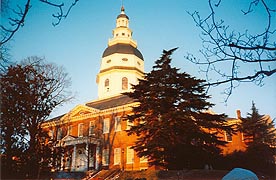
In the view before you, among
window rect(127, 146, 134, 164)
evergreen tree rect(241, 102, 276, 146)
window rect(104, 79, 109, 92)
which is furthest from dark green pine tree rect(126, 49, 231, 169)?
window rect(104, 79, 109, 92)

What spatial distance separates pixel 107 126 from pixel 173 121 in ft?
25.9

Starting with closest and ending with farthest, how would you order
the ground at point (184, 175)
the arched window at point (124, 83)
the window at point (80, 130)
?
the ground at point (184, 175) < the window at point (80, 130) < the arched window at point (124, 83)

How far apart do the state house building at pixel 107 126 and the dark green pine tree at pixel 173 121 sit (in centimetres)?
409

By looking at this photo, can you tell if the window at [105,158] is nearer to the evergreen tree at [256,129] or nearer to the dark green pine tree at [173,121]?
the dark green pine tree at [173,121]

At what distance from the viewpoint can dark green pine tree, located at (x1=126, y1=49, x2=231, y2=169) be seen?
12.4 metres

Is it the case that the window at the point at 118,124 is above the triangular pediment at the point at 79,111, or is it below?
below

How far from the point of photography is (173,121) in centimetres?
1234

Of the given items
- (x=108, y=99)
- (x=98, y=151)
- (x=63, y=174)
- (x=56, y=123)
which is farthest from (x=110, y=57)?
(x=63, y=174)

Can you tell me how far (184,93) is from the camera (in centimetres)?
1313

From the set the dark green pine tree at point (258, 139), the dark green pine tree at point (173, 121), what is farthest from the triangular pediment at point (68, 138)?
the dark green pine tree at point (258, 139)

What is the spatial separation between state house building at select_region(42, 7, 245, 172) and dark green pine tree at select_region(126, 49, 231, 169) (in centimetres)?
409

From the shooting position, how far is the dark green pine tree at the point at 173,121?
1236 centimetres

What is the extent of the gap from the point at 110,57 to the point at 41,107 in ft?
48.4

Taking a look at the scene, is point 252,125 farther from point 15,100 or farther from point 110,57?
point 15,100
